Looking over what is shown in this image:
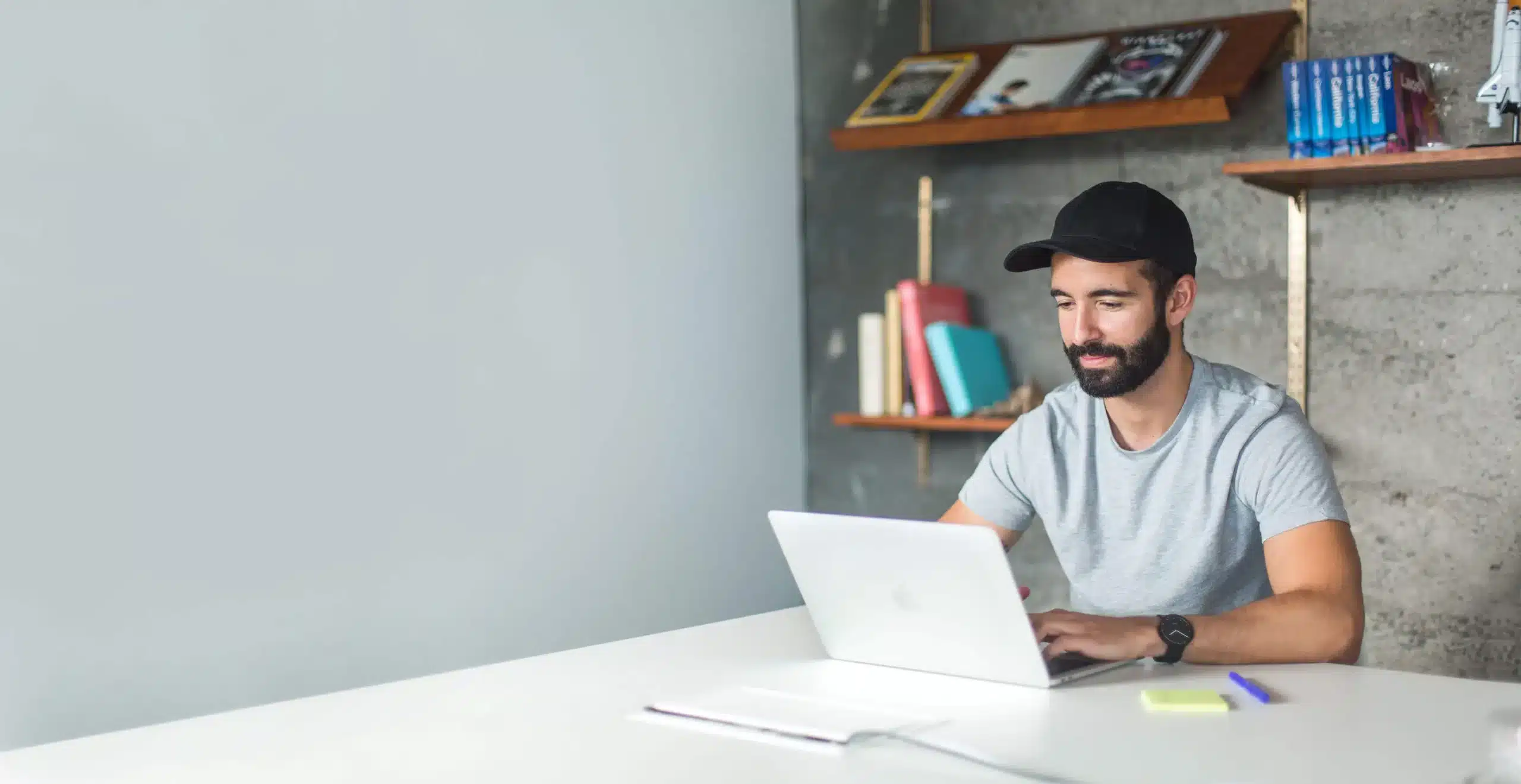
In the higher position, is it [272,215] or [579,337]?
[272,215]

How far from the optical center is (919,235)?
356 cm

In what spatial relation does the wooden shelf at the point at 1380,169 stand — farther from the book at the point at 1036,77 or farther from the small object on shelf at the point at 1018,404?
the small object on shelf at the point at 1018,404

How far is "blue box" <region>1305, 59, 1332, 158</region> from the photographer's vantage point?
104 inches

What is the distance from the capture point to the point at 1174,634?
1595mm

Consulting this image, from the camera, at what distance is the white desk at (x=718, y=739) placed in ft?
4.02

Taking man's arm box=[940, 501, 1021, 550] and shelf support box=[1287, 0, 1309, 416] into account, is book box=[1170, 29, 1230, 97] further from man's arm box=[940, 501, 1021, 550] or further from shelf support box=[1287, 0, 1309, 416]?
man's arm box=[940, 501, 1021, 550]

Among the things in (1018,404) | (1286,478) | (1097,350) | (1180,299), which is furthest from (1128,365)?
(1018,404)

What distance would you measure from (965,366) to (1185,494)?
1.31 metres

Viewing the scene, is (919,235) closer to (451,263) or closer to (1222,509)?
(451,263)

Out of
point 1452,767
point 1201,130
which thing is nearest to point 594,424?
point 1201,130

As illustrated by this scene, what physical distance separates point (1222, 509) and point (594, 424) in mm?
1714

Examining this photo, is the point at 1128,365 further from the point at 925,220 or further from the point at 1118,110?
the point at 925,220

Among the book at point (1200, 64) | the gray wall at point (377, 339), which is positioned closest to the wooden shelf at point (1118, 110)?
the book at point (1200, 64)

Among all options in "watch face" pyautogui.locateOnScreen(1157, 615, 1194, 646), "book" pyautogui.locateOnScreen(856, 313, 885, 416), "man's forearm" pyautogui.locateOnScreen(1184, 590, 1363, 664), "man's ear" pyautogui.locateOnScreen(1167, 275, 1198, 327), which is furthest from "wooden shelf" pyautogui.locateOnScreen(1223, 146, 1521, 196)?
"watch face" pyautogui.locateOnScreen(1157, 615, 1194, 646)
